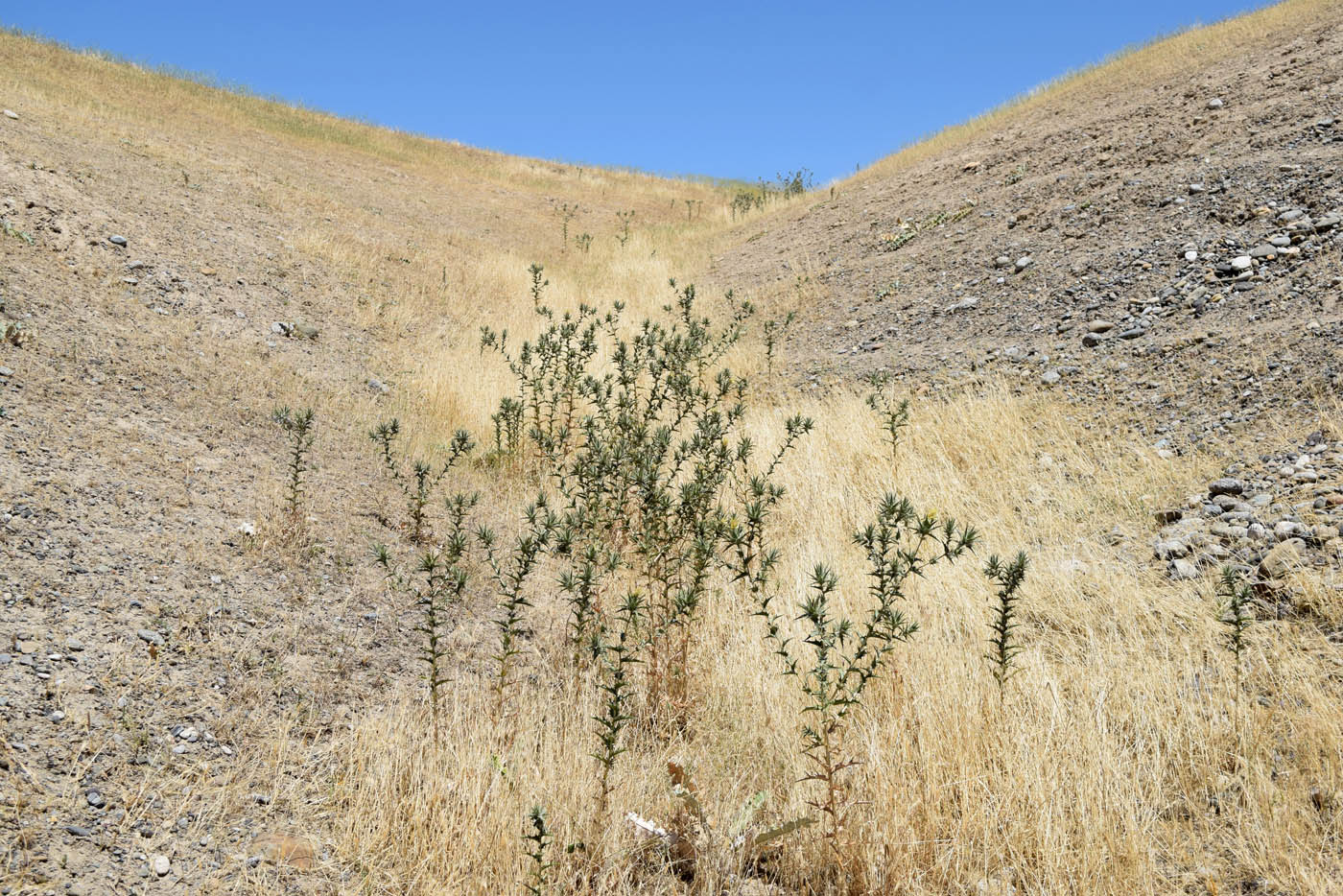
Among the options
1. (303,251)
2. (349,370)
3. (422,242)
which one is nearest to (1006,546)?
(349,370)

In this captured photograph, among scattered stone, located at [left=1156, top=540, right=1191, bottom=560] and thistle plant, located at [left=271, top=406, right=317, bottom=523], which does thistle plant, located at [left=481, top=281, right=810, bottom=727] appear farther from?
scattered stone, located at [left=1156, top=540, right=1191, bottom=560]

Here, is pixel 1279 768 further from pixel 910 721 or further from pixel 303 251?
pixel 303 251

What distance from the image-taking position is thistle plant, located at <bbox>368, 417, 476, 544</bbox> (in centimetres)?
460

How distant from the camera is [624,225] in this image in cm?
2031

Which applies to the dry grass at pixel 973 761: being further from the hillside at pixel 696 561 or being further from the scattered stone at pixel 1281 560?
the scattered stone at pixel 1281 560

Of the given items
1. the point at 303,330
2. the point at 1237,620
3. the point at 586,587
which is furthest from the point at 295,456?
the point at 1237,620

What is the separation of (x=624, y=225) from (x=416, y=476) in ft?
52.7

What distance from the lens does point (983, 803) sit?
2.40 meters

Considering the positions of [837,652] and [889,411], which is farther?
[889,411]

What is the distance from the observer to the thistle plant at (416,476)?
4.60 m

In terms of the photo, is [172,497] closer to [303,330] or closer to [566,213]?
[303,330]

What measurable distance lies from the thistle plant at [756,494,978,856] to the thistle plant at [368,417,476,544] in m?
2.08

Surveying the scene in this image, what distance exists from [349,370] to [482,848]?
6.23 metres

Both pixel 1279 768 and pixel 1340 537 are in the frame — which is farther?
pixel 1340 537
